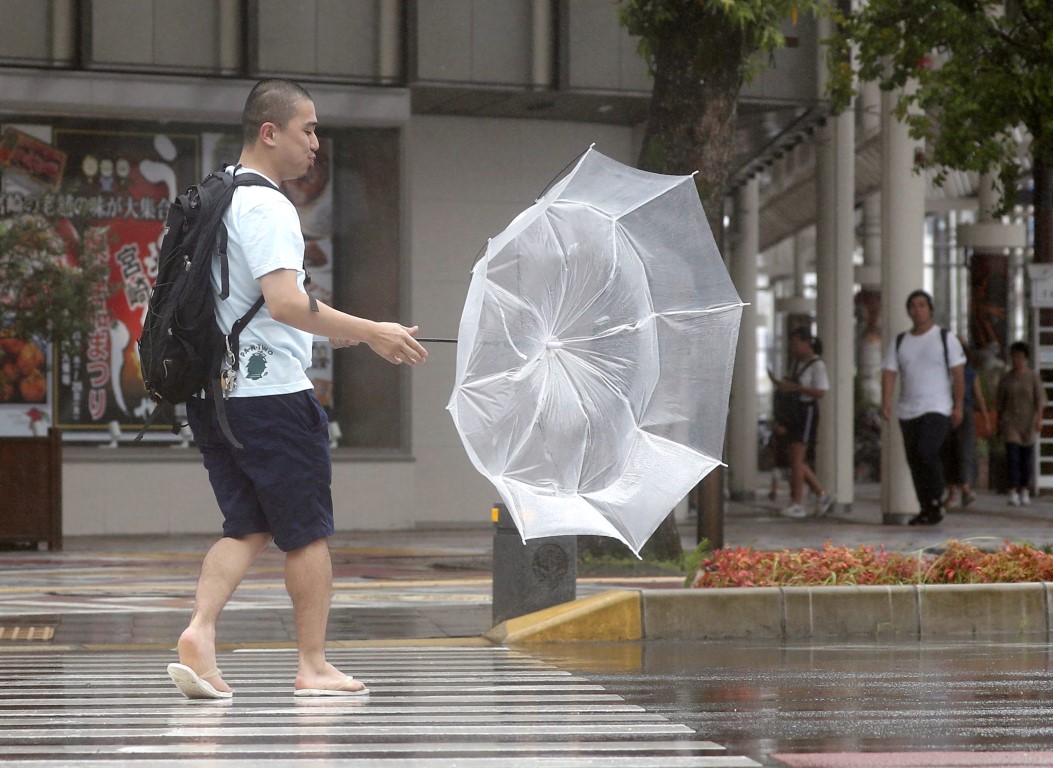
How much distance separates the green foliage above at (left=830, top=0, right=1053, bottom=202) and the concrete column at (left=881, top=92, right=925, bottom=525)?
1.64 metres

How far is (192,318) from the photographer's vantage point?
19.8 feet

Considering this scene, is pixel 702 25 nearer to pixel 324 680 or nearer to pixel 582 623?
pixel 582 623

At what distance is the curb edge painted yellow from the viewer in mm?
8789

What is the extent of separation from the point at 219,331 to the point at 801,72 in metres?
13.4

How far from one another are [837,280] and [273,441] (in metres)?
15.1

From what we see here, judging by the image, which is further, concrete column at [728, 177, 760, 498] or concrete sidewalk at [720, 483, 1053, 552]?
concrete column at [728, 177, 760, 498]

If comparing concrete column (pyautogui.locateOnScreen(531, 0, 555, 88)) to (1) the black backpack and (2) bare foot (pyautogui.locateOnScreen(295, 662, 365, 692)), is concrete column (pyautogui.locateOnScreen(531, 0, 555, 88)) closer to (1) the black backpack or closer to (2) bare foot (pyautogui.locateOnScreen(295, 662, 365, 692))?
(1) the black backpack

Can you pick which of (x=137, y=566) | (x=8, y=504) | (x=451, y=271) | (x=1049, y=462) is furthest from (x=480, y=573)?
(x=1049, y=462)

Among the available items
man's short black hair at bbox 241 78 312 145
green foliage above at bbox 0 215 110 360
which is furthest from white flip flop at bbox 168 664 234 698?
green foliage above at bbox 0 215 110 360

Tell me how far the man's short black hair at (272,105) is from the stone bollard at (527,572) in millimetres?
3201

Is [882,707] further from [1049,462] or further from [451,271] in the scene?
[1049,462]

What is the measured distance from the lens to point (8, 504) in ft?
49.3

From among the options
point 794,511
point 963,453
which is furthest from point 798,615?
point 963,453

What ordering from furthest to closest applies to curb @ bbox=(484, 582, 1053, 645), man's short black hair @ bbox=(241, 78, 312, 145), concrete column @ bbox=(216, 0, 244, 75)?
1. concrete column @ bbox=(216, 0, 244, 75)
2. curb @ bbox=(484, 582, 1053, 645)
3. man's short black hair @ bbox=(241, 78, 312, 145)
